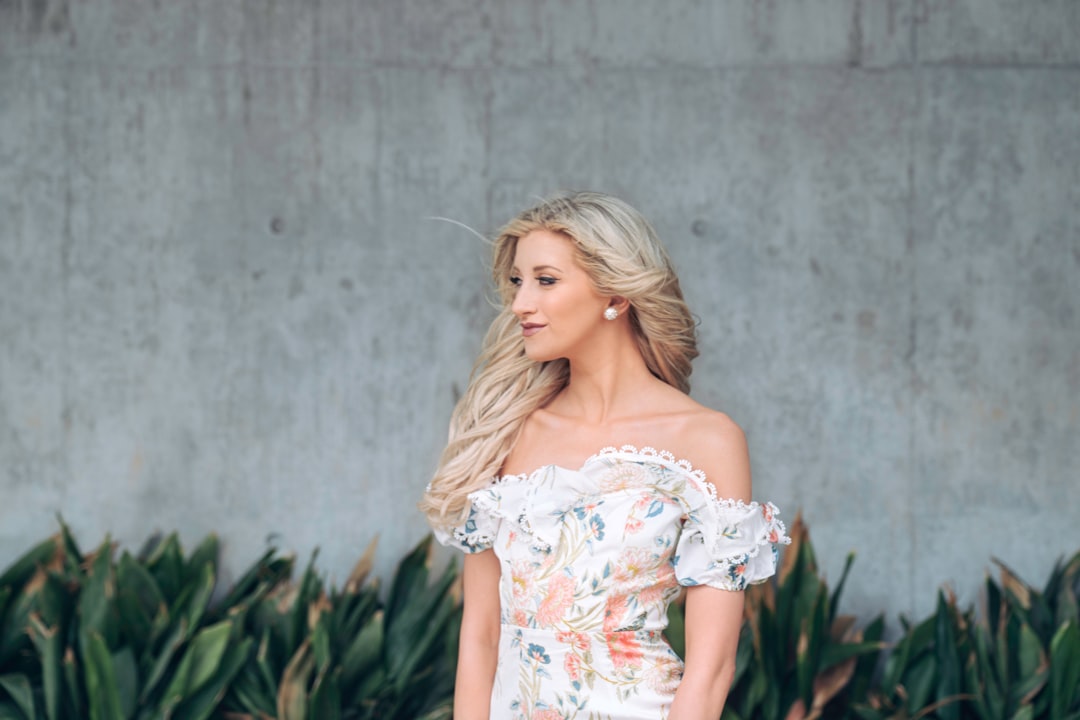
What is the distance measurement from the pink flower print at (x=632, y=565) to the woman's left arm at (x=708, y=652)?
10cm

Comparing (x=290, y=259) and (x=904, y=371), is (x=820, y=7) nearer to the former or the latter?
(x=904, y=371)

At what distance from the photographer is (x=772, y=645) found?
342cm

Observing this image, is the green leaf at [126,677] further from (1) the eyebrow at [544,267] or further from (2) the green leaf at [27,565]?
(1) the eyebrow at [544,267]

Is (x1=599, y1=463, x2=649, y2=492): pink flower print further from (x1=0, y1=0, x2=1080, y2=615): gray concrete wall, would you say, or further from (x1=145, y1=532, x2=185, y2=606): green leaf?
(x1=145, y1=532, x2=185, y2=606): green leaf

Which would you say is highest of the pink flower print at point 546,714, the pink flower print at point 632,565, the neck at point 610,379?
the neck at point 610,379

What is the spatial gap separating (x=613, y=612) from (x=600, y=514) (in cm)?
16

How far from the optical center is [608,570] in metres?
1.78

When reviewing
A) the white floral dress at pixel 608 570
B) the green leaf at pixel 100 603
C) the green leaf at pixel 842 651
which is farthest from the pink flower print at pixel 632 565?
the green leaf at pixel 100 603

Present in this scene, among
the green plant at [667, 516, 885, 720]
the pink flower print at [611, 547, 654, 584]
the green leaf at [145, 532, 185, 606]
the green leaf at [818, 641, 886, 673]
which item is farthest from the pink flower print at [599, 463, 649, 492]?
the green leaf at [145, 532, 185, 606]

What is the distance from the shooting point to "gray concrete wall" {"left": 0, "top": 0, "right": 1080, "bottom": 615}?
3.95 meters

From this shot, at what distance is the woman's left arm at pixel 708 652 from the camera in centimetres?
163

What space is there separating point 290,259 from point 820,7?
2139mm

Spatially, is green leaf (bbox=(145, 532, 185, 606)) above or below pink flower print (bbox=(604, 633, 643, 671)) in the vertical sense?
below

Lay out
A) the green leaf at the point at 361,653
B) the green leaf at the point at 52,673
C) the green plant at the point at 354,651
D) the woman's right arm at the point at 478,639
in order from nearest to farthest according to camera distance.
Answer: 1. the woman's right arm at the point at 478,639
2. the green leaf at the point at 52,673
3. the green plant at the point at 354,651
4. the green leaf at the point at 361,653
